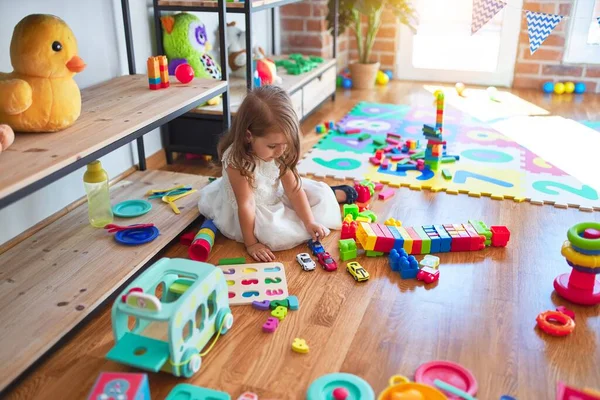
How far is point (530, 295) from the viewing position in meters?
1.51

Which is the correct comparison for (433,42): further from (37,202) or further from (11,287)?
(11,287)

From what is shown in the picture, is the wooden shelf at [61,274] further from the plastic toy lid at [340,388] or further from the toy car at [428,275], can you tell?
the toy car at [428,275]

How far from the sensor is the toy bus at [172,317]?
1.16 metres

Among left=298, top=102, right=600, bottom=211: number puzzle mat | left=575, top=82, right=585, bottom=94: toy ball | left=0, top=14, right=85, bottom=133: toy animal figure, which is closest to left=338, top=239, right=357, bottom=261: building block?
left=298, top=102, right=600, bottom=211: number puzzle mat

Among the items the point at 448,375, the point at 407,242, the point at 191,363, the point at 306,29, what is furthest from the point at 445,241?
the point at 306,29

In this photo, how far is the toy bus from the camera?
1161 mm

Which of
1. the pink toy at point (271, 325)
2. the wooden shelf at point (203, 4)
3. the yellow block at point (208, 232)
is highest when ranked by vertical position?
the wooden shelf at point (203, 4)

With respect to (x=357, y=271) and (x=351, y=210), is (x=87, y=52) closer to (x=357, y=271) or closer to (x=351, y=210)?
(x=351, y=210)

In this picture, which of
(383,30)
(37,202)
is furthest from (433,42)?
(37,202)

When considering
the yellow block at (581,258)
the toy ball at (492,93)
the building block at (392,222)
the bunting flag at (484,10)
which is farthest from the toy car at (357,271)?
the toy ball at (492,93)

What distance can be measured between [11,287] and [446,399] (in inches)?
41.6

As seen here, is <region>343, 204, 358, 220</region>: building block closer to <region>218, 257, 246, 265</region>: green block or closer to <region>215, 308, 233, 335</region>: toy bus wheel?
<region>218, 257, 246, 265</region>: green block

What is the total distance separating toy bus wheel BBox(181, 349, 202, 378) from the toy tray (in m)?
0.26

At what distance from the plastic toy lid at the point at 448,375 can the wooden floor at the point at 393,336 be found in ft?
0.09
